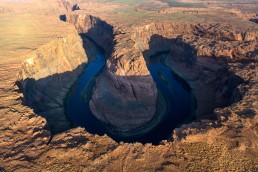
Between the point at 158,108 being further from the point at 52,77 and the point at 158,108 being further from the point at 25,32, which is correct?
the point at 25,32

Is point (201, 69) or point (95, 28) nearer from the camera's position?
point (201, 69)

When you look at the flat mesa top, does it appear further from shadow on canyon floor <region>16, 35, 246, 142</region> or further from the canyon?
shadow on canyon floor <region>16, 35, 246, 142</region>

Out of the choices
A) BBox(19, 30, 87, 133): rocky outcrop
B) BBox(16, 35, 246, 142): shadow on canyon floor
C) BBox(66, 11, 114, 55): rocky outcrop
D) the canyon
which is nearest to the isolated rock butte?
the canyon

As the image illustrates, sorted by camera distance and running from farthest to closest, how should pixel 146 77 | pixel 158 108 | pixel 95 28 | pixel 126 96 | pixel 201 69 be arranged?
pixel 95 28 → pixel 201 69 → pixel 158 108 → pixel 126 96 → pixel 146 77

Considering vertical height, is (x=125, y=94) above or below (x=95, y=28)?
below

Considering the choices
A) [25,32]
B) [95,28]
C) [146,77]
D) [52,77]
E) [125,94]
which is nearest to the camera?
[146,77]

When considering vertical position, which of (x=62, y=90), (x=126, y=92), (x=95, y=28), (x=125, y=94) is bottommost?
(x=62, y=90)

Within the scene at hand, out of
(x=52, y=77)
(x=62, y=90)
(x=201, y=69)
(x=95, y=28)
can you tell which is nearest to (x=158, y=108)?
(x=201, y=69)

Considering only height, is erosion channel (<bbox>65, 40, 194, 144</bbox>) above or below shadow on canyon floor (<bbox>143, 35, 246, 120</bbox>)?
below
